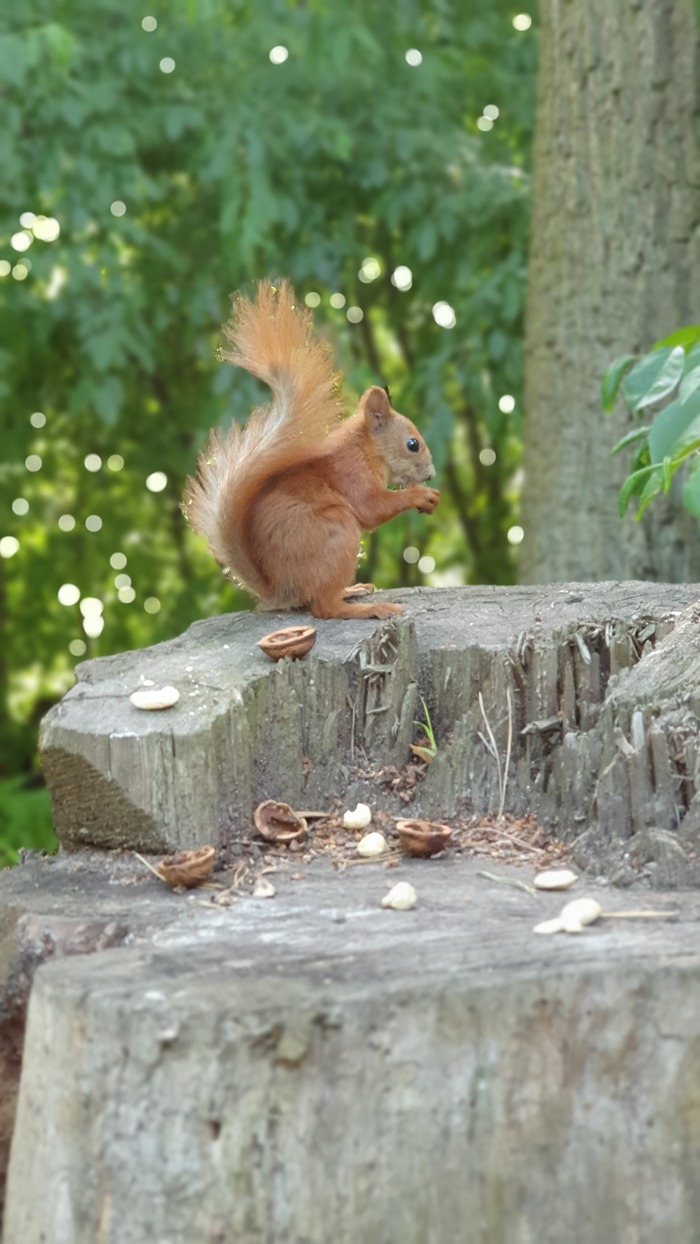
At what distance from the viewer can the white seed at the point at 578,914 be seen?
1553mm

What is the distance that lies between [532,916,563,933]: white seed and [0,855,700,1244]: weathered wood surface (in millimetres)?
47

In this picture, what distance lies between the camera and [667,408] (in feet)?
6.26

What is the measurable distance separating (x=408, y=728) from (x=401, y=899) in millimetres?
554

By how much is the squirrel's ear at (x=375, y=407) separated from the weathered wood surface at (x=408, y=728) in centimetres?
44

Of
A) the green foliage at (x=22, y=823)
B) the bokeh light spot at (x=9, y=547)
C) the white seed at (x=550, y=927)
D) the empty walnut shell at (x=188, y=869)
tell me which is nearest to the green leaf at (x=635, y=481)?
the white seed at (x=550, y=927)

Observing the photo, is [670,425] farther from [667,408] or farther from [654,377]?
[654,377]

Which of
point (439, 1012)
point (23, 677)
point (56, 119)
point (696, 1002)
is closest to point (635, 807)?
point (696, 1002)

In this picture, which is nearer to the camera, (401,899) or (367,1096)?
(367,1096)

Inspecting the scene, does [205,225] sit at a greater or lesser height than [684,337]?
greater

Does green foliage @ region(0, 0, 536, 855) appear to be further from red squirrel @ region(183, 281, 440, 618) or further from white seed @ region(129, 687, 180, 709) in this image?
white seed @ region(129, 687, 180, 709)

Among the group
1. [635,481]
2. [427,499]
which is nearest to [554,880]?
[635,481]

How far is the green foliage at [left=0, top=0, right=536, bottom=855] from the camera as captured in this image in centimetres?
409

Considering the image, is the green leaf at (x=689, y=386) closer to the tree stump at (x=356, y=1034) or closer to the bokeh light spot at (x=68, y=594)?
the tree stump at (x=356, y=1034)

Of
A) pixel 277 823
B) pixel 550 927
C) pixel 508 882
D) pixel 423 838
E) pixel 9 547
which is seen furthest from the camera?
pixel 9 547
